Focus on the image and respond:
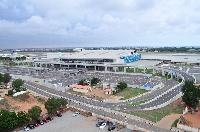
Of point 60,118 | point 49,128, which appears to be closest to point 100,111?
point 60,118

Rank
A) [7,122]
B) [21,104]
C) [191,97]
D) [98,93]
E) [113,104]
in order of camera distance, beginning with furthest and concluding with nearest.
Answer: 1. [98,93]
2. [113,104]
3. [21,104]
4. [191,97]
5. [7,122]

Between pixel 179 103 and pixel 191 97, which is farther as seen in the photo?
pixel 179 103

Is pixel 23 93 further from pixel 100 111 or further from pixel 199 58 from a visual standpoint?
pixel 199 58

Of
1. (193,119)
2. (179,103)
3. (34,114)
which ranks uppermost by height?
(34,114)

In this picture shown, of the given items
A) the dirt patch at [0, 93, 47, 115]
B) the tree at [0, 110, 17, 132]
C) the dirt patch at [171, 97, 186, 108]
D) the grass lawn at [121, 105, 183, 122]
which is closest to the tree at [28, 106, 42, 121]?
the tree at [0, 110, 17, 132]

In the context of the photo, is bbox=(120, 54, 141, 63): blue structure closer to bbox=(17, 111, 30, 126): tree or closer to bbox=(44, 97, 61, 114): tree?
bbox=(44, 97, 61, 114): tree

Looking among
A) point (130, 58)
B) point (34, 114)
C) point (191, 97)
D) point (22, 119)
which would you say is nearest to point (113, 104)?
point (191, 97)

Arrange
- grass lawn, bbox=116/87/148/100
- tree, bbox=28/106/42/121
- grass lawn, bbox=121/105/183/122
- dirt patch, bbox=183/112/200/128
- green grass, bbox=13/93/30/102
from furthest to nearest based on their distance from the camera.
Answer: grass lawn, bbox=116/87/148/100
green grass, bbox=13/93/30/102
grass lawn, bbox=121/105/183/122
tree, bbox=28/106/42/121
dirt patch, bbox=183/112/200/128

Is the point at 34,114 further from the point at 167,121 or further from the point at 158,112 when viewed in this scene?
the point at 158,112
